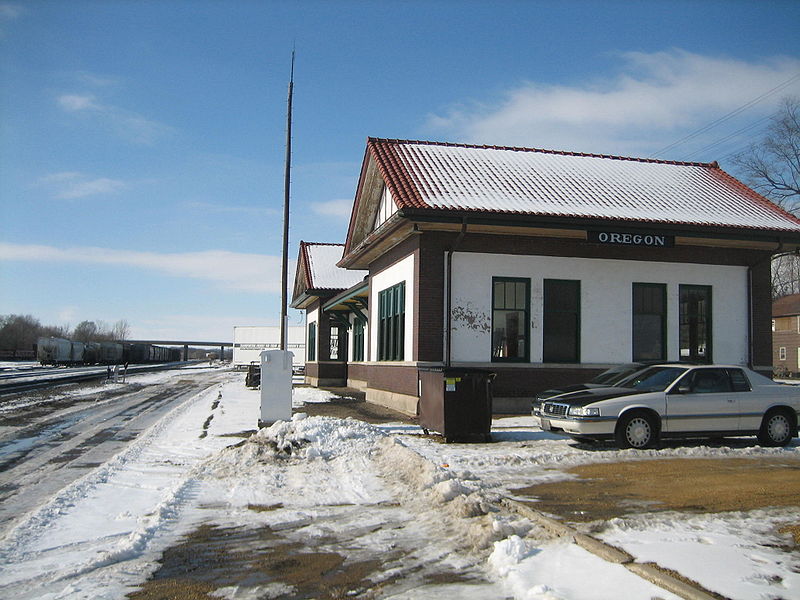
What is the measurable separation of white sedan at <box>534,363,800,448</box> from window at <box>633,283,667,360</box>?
250 inches

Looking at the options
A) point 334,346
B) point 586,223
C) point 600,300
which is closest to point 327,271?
point 334,346

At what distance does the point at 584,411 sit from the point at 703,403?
2.24 metres

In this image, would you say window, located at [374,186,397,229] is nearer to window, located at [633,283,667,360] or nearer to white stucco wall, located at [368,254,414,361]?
white stucco wall, located at [368,254,414,361]

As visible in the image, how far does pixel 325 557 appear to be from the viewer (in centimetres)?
615

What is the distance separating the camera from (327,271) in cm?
3709

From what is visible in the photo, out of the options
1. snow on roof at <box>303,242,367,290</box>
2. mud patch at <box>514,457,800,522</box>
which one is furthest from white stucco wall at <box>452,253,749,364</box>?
snow on roof at <box>303,242,367,290</box>

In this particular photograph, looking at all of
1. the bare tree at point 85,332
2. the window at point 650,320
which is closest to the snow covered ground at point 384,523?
the window at point 650,320

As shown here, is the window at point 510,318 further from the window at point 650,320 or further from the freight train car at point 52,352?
the freight train car at point 52,352

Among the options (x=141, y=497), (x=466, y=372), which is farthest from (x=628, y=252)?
(x=141, y=497)

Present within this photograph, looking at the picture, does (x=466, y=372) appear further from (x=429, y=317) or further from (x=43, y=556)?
(x=43, y=556)

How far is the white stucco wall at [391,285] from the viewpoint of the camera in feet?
61.7

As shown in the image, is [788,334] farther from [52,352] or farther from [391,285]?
[52,352]

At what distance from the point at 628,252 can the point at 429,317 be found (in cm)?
585

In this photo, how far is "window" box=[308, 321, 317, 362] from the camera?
38547 mm
